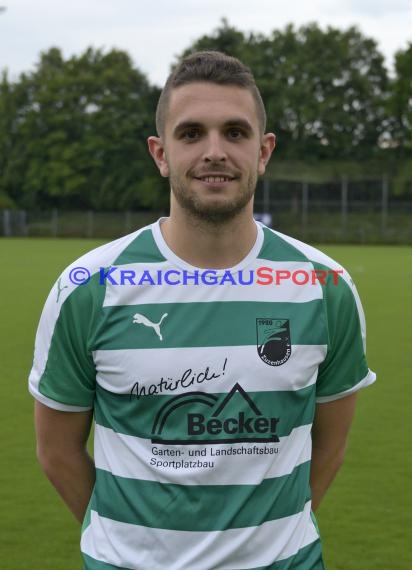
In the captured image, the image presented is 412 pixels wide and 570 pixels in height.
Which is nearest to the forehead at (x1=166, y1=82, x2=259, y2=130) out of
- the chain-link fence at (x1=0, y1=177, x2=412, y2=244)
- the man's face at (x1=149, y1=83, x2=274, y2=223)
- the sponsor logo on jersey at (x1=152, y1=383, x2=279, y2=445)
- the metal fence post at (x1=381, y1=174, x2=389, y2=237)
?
the man's face at (x1=149, y1=83, x2=274, y2=223)

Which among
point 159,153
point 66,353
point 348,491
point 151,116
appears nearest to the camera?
point 66,353

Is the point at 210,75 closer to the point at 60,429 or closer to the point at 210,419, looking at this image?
the point at 210,419

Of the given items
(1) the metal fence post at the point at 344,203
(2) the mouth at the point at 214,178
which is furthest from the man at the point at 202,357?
(1) the metal fence post at the point at 344,203

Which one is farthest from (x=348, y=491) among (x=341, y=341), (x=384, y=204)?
(x=384, y=204)

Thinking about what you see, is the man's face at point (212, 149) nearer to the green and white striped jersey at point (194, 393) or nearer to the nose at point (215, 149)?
the nose at point (215, 149)

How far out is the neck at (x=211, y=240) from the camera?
8.95 ft

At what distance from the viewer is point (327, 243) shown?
2185 inches

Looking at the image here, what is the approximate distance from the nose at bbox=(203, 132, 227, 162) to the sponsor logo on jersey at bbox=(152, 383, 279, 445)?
0.60 metres

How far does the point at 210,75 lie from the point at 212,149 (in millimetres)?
224

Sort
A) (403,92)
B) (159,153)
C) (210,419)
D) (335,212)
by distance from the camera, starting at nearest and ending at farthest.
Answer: (210,419), (159,153), (335,212), (403,92)

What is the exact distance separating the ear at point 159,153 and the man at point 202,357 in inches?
0.4

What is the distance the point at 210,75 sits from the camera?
2.74 m

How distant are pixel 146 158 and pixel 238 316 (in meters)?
65.9

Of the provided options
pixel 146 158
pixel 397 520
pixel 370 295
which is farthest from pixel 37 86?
pixel 397 520
